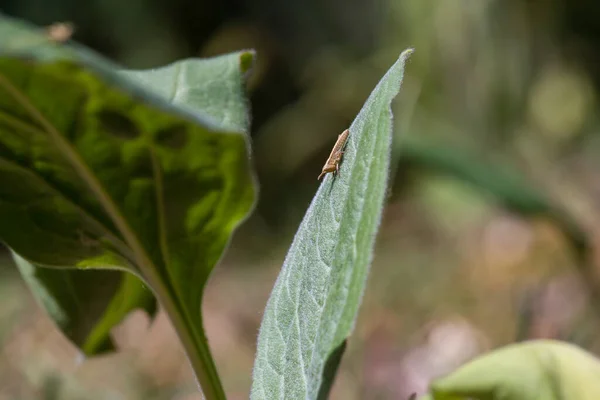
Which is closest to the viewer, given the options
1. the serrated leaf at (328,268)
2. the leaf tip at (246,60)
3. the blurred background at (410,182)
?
the serrated leaf at (328,268)

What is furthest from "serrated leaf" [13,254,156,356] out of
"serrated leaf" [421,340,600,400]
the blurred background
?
"serrated leaf" [421,340,600,400]

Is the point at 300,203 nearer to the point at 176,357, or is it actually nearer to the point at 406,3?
the point at 406,3

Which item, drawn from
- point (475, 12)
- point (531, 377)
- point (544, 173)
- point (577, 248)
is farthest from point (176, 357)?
point (475, 12)

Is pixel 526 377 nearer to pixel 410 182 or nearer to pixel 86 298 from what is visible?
pixel 86 298

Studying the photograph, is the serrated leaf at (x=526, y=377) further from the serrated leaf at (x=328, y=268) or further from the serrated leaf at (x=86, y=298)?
the serrated leaf at (x=86, y=298)

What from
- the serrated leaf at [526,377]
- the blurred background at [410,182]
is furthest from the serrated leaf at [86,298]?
the serrated leaf at [526,377]
